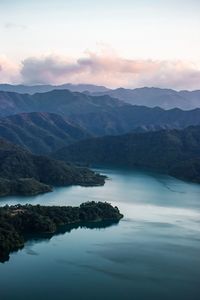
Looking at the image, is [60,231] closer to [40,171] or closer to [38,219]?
[38,219]

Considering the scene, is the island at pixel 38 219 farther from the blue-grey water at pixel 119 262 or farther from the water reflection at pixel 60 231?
the blue-grey water at pixel 119 262

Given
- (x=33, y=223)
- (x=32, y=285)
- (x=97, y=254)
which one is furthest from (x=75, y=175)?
(x=32, y=285)

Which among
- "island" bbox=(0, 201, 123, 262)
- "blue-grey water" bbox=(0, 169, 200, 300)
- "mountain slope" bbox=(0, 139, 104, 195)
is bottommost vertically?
"blue-grey water" bbox=(0, 169, 200, 300)

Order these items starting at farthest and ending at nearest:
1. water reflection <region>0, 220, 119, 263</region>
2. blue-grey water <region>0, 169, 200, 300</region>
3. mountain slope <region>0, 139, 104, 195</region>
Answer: mountain slope <region>0, 139, 104, 195</region> < water reflection <region>0, 220, 119, 263</region> < blue-grey water <region>0, 169, 200, 300</region>

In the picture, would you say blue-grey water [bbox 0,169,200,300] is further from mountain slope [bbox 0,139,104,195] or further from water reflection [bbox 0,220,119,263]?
mountain slope [bbox 0,139,104,195]

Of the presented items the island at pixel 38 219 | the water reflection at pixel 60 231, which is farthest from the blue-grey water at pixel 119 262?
the island at pixel 38 219

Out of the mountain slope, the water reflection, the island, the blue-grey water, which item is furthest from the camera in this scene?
the mountain slope

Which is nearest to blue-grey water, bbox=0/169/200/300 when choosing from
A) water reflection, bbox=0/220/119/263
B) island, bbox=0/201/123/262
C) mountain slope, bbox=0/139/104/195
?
water reflection, bbox=0/220/119/263
